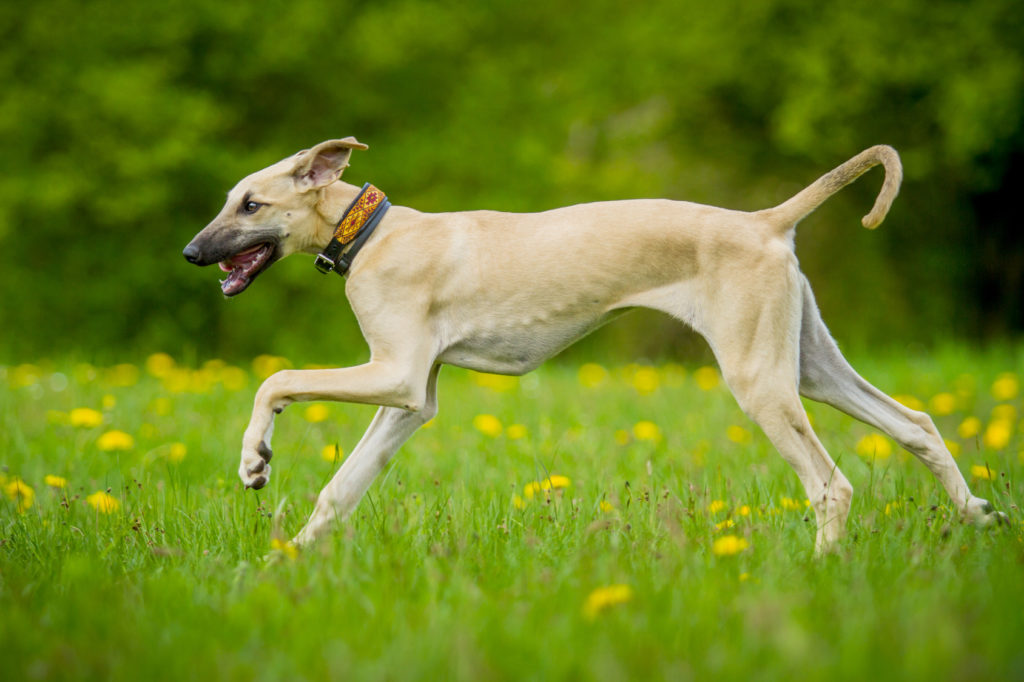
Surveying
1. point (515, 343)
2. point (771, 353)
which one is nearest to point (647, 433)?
point (515, 343)

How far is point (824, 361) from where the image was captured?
438 cm

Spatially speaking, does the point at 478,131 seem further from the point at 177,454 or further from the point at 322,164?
the point at 322,164

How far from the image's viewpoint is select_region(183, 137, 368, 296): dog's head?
4363mm

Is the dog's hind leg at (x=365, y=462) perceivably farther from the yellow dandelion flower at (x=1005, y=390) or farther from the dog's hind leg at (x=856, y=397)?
the yellow dandelion flower at (x=1005, y=390)

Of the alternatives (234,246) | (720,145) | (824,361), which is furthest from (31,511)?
(720,145)

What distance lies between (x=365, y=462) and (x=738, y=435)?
2807 mm

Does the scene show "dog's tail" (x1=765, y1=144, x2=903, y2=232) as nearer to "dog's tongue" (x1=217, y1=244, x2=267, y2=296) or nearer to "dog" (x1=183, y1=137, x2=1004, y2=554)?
"dog" (x1=183, y1=137, x2=1004, y2=554)

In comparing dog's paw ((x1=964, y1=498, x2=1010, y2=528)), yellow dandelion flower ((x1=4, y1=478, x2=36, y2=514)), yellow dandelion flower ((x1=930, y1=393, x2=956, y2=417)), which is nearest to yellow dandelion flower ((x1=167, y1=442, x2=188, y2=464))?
yellow dandelion flower ((x1=4, y1=478, x2=36, y2=514))

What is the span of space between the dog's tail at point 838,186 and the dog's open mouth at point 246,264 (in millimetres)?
2247

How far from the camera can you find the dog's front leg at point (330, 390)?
157 inches

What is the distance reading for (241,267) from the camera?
174 inches

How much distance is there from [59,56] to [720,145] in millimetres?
10178

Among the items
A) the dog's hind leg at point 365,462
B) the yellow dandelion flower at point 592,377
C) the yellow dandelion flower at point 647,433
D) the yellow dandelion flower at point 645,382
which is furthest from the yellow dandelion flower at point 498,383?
the dog's hind leg at point 365,462

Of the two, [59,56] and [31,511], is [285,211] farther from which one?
[59,56]
